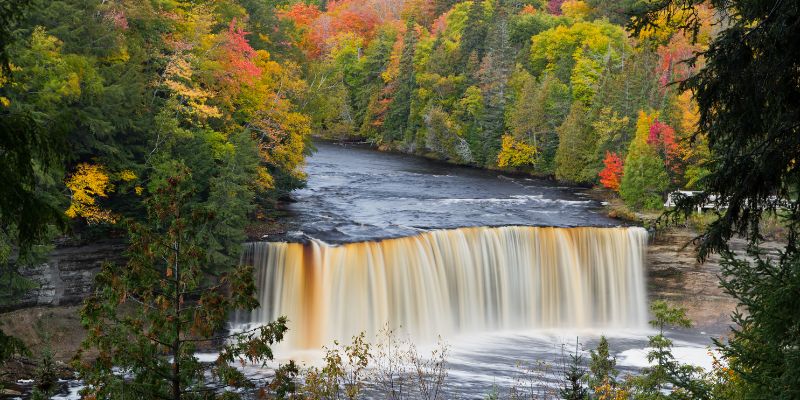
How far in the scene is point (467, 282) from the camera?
2917 cm

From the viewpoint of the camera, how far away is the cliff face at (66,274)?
76.1 feet

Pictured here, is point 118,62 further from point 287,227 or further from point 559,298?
point 559,298

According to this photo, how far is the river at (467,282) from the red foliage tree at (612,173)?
462 cm

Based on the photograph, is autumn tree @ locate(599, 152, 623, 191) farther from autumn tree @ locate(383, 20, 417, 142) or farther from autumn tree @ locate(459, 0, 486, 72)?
autumn tree @ locate(383, 20, 417, 142)

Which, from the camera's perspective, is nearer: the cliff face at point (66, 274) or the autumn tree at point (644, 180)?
the cliff face at point (66, 274)

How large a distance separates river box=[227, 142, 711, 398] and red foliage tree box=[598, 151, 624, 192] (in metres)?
4.62

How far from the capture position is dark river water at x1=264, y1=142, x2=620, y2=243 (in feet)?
102

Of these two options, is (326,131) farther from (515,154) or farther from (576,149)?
(576,149)

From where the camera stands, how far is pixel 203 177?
29.0m

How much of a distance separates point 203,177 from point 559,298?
534 inches

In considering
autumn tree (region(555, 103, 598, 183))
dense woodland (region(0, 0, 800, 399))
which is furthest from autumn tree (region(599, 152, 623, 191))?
autumn tree (region(555, 103, 598, 183))

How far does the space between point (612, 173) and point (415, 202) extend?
10.8 m

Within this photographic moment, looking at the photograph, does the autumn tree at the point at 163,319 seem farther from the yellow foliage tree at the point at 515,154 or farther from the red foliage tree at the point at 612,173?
the yellow foliage tree at the point at 515,154

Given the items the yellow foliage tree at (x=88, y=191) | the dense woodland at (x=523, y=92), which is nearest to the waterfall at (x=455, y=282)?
the yellow foliage tree at (x=88, y=191)
